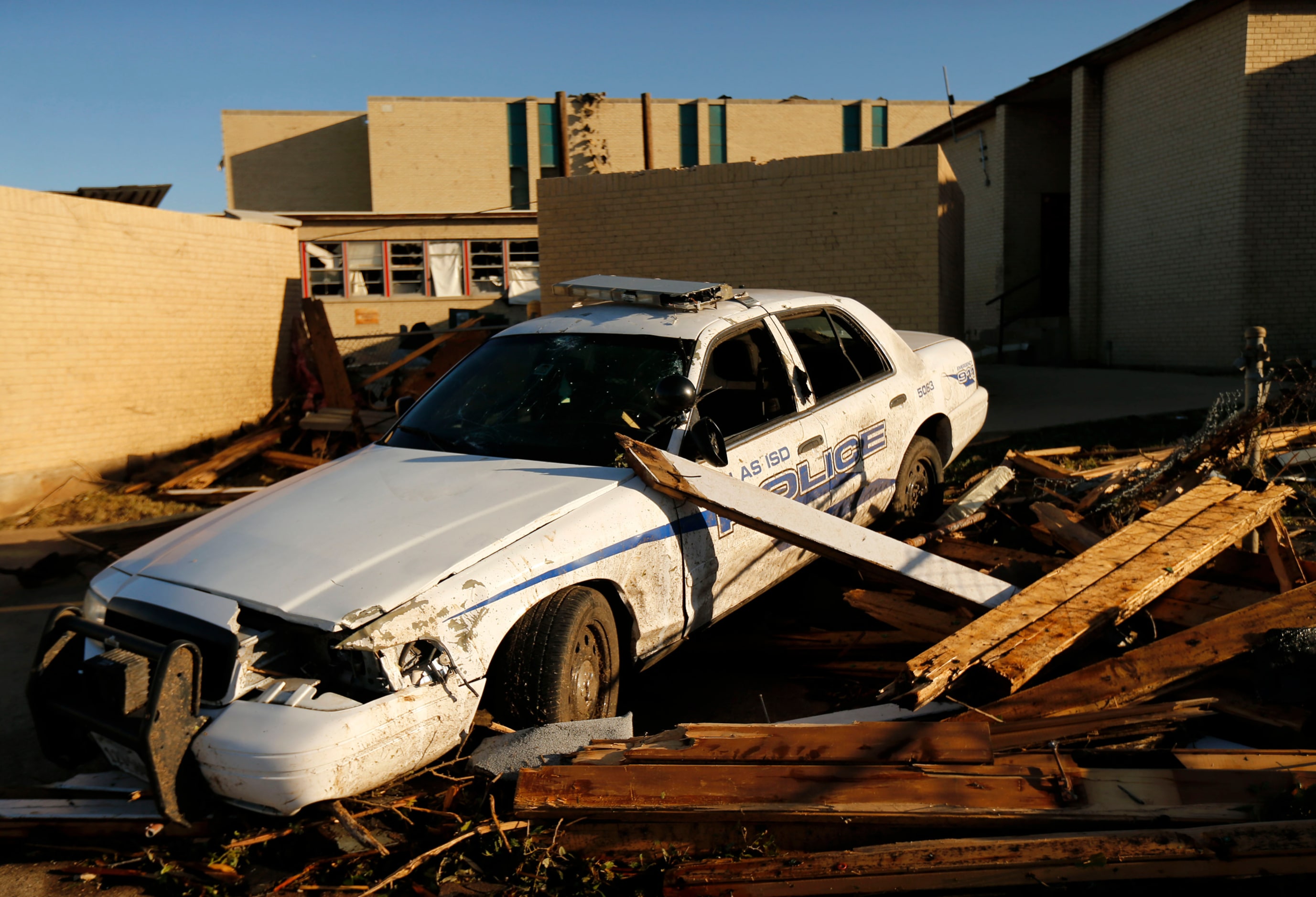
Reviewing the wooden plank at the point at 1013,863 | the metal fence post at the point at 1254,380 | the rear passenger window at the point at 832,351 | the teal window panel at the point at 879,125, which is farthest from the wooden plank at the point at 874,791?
the teal window panel at the point at 879,125

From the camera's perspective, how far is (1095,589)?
365 centimetres

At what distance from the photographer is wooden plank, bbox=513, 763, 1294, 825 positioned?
2615mm

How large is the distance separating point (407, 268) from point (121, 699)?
70.7 feet

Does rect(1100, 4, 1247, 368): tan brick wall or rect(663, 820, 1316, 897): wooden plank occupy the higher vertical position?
rect(1100, 4, 1247, 368): tan brick wall

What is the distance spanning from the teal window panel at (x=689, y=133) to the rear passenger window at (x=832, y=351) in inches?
1284

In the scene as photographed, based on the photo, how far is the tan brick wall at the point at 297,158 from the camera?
35.3m

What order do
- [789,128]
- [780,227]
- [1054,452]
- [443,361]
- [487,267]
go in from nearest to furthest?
[1054,452], [780,227], [443,361], [487,267], [789,128]

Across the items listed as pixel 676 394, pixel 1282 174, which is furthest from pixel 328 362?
pixel 1282 174

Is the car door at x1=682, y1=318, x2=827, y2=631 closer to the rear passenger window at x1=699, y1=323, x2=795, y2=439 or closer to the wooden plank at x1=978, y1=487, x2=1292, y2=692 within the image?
the rear passenger window at x1=699, y1=323, x2=795, y2=439

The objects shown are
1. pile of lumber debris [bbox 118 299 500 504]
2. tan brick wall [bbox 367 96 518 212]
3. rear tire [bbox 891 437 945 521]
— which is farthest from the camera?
tan brick wall [bbox 367 96 518 212]

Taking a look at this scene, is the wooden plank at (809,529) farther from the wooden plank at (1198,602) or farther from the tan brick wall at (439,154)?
the tan brick wall at (439,154)

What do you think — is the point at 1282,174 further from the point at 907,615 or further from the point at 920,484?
the point at 907,615

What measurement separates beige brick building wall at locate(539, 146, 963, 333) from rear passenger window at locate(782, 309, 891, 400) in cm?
625

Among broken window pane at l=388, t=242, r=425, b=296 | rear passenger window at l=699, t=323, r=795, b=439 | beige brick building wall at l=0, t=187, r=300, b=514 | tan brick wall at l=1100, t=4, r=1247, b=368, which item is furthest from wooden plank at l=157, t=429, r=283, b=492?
tan brick wall at l=1100, t=4, r=1247, b=368
